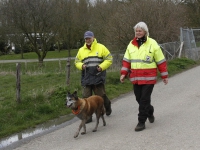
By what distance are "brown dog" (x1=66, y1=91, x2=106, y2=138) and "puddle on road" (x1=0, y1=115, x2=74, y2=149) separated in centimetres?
132

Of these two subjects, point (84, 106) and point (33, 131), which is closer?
point (84, 106)

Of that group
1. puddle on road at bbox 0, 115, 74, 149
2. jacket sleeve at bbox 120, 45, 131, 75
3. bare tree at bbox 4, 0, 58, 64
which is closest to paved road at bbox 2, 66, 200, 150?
puddle on road at bbox 0, 115, 74, 149

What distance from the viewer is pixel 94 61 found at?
25.3 feet

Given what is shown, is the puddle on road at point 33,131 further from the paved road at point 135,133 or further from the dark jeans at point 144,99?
the dark jeans at point 144,99

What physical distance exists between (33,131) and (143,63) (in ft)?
9.97

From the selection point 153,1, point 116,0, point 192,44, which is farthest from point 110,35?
point 116,0

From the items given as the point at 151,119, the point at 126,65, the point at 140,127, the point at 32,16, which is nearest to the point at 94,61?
the point at 126,65

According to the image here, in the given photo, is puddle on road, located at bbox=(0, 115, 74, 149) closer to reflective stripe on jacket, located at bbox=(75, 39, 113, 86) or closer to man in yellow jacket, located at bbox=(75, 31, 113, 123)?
man in yellow jacket, located at bbox=(75, 31, 113, 123)

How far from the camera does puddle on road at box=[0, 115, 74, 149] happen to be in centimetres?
711

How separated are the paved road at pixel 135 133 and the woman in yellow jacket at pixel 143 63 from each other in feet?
1.55

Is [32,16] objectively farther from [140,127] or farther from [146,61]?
[140,127]

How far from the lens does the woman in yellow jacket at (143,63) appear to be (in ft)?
21.6

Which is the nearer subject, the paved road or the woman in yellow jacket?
the paved road

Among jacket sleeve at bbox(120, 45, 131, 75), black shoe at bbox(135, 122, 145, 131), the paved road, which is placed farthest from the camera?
jacket sleeve at bbox(120, 45, 131, 75)
